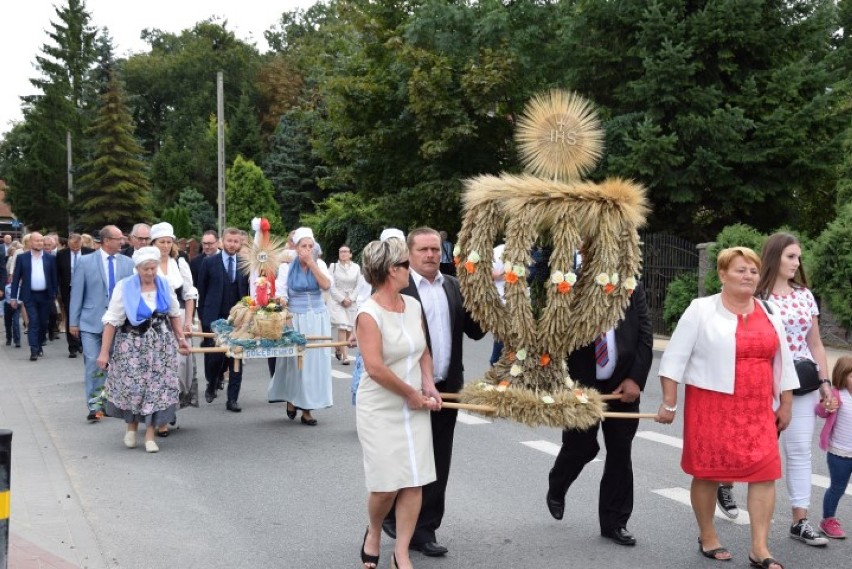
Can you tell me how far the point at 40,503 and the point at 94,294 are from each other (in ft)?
13.7

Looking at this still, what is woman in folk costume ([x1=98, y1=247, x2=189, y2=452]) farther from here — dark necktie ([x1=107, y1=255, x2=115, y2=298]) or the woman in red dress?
the woman in red dress

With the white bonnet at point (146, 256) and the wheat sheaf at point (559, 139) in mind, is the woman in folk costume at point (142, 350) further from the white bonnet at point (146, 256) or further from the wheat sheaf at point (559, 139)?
the wheat sheaf at point (559, 139)

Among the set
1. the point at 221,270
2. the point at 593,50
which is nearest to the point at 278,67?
the point at 593,50

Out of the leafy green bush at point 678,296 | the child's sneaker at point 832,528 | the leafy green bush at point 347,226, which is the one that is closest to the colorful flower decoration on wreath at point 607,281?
the child's sneaker at point 832,528

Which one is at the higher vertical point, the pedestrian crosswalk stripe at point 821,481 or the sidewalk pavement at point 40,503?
the pedestrian crosswalk stripe at point 821,481

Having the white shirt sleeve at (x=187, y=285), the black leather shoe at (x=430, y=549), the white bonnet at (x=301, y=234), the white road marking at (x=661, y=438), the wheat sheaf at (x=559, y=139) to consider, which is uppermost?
the wheat sheaf at (x=559, y=139)

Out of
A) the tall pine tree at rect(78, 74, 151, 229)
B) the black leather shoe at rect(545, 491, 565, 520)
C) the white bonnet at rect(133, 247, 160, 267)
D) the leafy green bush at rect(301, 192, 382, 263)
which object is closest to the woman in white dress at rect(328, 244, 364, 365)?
the white bonnet at rect(133, 247, 160, 267)

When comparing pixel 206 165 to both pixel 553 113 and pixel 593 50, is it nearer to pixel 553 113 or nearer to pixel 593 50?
pixel 593 50

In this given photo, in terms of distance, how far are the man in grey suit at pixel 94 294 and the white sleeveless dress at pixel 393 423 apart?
590 centimetres

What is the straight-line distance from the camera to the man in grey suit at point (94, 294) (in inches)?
417

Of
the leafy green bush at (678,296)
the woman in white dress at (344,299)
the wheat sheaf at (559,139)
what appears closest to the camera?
A: the wheat sheaf at (559,139)

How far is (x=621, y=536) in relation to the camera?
607 centimetres

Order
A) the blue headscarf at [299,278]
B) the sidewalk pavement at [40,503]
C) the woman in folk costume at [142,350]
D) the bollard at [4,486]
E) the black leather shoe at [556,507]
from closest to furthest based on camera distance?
the bollard at [4,486], the sidewalk pavement at [40,503], the black leather shoe at [556,507], the woman in folk costume at [142,350], the blue headscarf at [299,278]

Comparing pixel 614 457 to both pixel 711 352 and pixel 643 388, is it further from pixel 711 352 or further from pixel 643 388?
pixel 711 352
